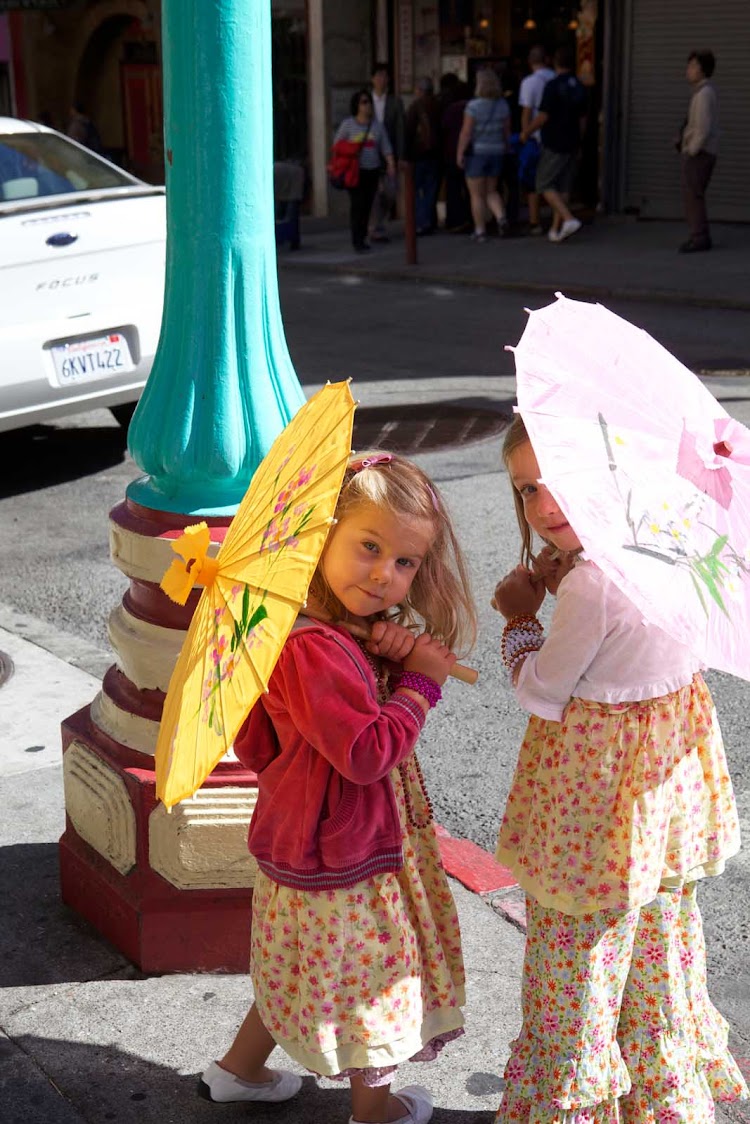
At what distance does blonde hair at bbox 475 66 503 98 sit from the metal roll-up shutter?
2521mm

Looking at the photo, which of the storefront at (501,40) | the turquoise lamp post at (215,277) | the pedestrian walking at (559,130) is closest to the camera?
the turquoise lamp post at (215,277)

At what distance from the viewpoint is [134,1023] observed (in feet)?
10.1

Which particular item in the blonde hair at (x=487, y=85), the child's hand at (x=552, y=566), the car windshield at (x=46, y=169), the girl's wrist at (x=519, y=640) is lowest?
the girl's wrist at (x=519, y=640)

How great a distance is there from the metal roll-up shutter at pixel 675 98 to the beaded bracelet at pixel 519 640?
16.1 m

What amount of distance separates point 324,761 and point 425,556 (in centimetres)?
40

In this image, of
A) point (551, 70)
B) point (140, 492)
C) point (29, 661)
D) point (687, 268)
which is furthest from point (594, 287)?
point (140, 492)

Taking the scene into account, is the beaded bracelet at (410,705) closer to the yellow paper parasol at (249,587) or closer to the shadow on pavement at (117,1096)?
the yellow paper parasol at (249,587)

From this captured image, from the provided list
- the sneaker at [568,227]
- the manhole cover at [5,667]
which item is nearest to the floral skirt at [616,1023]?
the manhole cover at [5,667]

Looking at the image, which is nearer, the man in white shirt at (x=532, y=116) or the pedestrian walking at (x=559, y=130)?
the pedestrian walking at (x=559, y=130)

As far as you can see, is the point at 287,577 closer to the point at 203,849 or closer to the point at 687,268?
the point at 203,849

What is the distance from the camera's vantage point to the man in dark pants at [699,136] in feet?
48.1

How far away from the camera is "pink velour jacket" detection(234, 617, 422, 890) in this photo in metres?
2.34

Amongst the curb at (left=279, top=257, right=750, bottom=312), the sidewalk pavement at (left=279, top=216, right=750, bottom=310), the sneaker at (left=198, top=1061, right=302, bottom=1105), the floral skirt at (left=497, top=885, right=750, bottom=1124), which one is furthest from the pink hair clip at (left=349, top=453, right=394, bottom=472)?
the sidewalk pavement at (left=279, top=216, right=750, bottom=310)

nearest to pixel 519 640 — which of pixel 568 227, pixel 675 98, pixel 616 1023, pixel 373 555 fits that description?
pixel 373 555
